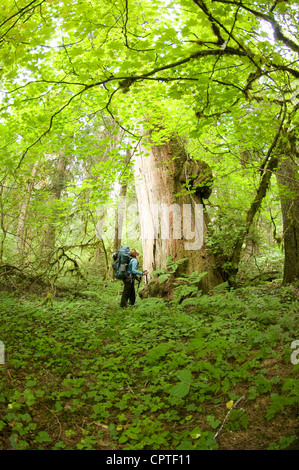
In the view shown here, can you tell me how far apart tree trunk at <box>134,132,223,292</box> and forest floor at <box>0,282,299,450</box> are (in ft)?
6.54

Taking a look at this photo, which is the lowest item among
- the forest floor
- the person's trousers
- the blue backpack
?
the forest floor

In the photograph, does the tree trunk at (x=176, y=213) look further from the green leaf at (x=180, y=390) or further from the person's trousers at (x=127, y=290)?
the green leaf at (x=180, y=390)

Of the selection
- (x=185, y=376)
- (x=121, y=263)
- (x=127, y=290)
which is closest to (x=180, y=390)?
(x=185, y=376)

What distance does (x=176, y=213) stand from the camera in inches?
323

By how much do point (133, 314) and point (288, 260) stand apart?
3.44 metres

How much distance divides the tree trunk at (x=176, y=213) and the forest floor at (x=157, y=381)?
6.54 ft

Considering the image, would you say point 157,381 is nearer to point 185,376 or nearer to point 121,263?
point 185,376

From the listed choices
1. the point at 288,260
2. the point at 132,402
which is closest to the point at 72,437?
the point at 132,402

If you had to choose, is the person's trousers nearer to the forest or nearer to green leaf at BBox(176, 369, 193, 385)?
the forest

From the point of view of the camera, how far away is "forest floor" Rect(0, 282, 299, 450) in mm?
2770

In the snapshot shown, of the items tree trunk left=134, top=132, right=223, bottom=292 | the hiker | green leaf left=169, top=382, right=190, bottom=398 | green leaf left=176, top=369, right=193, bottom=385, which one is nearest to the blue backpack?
the hiker

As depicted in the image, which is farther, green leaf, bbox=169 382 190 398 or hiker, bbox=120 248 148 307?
hiker, bbox=120 248 148 307

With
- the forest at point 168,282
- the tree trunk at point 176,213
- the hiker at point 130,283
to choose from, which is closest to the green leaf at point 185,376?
the forest at point 168,282

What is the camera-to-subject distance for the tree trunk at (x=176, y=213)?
776 cm
